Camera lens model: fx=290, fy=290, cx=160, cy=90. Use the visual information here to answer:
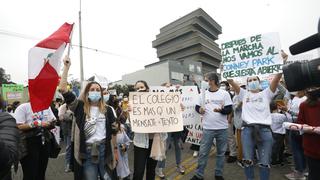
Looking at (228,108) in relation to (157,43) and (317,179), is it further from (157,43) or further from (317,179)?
(157,43)

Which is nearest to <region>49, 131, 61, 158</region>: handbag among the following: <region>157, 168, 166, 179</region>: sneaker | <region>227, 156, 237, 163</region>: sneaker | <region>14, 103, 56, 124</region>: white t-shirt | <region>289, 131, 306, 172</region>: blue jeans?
<region>14, 103, 56, 124</region>: white t-shirt

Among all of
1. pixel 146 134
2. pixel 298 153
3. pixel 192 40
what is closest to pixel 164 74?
pixel 192 40

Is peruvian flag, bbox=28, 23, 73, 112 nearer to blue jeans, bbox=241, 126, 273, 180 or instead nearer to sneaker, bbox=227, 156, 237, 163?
blue jeans, bbox=241, 126, 273, 180

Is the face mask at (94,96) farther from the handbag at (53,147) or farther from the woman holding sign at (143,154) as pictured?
the handbag at (53,147)

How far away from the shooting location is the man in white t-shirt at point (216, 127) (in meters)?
5.65

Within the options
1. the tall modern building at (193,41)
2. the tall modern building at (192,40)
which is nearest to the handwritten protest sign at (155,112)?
the tall modern building at (193,41)

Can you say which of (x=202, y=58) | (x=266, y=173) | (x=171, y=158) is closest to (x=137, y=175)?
(x=266, y=173)

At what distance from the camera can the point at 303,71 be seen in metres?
1.29

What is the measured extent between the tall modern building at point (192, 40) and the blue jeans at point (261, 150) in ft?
323

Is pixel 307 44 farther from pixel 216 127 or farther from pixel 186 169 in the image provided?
pixel 186 169

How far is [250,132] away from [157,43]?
117013 millimetres

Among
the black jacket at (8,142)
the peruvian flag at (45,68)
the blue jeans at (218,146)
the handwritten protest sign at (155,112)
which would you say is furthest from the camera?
the blue jeans at (218,146)

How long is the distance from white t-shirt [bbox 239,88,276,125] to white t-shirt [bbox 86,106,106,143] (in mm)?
2443

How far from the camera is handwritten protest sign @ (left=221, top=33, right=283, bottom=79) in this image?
5133 mm
